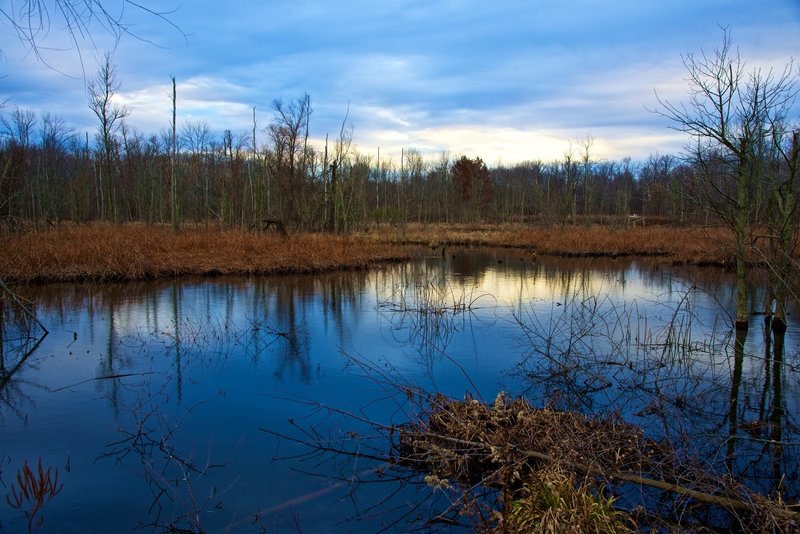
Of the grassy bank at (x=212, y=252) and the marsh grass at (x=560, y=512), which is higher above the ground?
the grassy bank at (x=212, y=252)

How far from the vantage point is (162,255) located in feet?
65.3

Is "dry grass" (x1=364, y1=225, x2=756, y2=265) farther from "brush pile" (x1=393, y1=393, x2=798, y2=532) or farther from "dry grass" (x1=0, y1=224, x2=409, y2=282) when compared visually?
A: "brush pile" (x1=393, y1=393, x2=798, y2=532)

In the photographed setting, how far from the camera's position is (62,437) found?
596 centimetres

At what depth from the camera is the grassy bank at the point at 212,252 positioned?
685 inches

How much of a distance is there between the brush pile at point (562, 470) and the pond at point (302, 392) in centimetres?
32

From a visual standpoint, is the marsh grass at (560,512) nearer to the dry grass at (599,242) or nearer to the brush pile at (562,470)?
the brush pile at (562,470)

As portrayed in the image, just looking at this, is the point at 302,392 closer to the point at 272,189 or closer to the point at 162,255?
the point at 162,255

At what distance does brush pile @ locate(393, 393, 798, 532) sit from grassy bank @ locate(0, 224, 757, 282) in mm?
5684

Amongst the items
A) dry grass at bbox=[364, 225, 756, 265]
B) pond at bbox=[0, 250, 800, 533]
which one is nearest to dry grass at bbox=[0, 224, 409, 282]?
pond at bbox=[0, 250, 800, 533]

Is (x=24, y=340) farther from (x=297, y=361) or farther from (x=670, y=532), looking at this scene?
(x=670, y=532)

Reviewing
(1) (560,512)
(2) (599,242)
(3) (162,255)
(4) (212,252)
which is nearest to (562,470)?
(1) (560,512)

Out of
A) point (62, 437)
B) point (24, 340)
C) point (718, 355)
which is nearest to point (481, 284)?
point (718, 355)

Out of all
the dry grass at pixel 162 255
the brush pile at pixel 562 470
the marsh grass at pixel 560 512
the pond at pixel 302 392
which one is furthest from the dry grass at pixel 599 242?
the marsh grass at pixel 560 512

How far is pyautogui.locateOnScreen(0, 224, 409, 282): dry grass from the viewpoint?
56.5 ft
